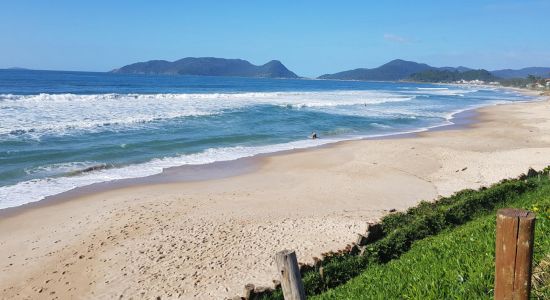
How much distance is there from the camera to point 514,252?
2836 millimetres

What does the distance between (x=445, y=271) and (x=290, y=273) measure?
235cm

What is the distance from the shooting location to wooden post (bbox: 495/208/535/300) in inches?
109

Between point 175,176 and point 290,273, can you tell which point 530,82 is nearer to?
point 175,176

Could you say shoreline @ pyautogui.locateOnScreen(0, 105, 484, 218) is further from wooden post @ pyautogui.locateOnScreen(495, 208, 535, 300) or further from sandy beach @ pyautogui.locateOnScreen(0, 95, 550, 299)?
wooden post @ pyautogui.locateOnScreen(495, 208, 535, 300)

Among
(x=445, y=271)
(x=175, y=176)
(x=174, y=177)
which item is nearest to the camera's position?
(x=445, y=271)

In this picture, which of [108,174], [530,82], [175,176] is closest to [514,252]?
[175,176]

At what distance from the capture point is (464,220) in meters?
9.55

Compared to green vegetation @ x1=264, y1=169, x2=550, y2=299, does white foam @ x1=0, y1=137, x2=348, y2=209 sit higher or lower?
lower

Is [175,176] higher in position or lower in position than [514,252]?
lower

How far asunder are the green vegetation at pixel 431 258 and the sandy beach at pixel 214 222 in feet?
4.25

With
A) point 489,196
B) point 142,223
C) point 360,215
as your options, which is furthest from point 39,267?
point 489,196

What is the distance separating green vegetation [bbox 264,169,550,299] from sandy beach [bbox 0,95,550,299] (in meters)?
1.29

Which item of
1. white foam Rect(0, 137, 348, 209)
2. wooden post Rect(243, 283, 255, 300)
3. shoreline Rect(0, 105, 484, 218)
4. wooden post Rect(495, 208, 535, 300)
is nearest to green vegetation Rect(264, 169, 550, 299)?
wooden post Rect(243, 283, 255, 300)

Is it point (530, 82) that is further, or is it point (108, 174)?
point (530, 82)
